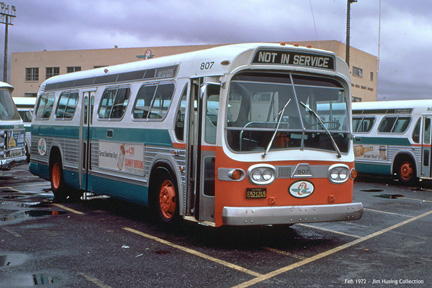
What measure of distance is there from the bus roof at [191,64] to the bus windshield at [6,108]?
394 centimetres

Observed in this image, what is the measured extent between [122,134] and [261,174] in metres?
3.73

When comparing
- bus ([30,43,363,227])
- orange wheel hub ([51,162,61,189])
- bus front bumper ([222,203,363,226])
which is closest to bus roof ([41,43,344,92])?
bus ([30,43,363,227])

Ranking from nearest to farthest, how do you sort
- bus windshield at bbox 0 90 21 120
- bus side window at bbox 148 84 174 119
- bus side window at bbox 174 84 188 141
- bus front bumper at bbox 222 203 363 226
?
bus front bumper at bbox 222 203 363 226 → bus side window at bbox 174 84 188 141 → bus side window at bbox 148 84 174 119 → bus windshield at bbox 0 90 21 120

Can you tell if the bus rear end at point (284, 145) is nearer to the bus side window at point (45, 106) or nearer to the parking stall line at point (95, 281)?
the parking stall line at point (95, 281)

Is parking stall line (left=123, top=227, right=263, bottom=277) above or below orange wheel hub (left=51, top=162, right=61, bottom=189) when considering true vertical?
below

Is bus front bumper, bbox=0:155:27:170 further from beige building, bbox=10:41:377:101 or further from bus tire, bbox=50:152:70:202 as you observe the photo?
beige building, bbox=10:41:377:101

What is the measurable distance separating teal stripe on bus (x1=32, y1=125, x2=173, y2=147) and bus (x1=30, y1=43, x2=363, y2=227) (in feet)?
0.12

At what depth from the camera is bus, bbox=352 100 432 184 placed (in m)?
17.7

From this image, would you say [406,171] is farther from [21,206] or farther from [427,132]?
[21,206]

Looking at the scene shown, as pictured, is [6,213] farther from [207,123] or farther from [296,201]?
[296,201]

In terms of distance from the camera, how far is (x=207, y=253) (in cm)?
745

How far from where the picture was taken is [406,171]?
18.2 metres

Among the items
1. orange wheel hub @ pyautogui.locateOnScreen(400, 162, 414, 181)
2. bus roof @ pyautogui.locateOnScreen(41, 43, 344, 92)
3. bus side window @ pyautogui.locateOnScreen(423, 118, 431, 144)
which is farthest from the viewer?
orange wheel hub @ pyautogui.locateOnScreen(400, 162, 414, 181)

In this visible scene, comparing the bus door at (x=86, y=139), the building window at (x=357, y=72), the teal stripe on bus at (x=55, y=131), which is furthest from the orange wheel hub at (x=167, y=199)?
the building window at (x=357, y=72)
